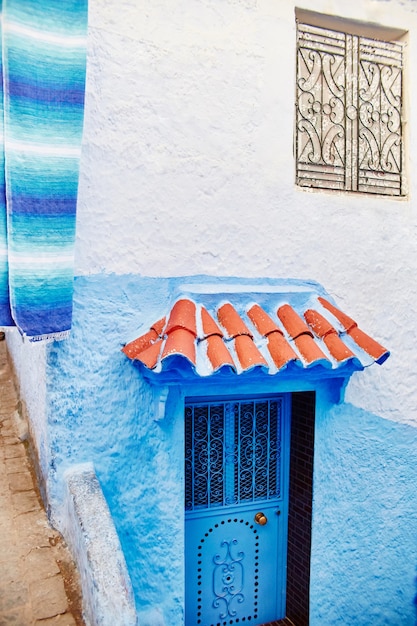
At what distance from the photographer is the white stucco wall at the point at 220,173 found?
350 centimetres

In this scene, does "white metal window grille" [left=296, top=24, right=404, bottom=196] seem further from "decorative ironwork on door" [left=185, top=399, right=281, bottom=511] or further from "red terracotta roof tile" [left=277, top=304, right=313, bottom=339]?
"decorative ironwork on door" [left=185, top=399, right=281, bottom=511]

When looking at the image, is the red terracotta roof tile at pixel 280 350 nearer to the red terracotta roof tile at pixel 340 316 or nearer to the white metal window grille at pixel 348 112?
the red terracotta roof tile at pixel 340 316

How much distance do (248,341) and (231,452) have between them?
1.22 m

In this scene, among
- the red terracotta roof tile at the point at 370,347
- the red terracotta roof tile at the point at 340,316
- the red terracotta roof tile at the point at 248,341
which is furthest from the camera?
the red terracotta roof tile at the point at 340,316

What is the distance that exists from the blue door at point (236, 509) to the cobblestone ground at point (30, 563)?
3.74ft

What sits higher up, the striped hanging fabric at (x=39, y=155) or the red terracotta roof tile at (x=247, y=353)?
the striped hanging fabric at (x=39, y=155)

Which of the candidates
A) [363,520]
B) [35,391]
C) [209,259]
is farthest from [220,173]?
[363,520]

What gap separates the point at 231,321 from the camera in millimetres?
3451

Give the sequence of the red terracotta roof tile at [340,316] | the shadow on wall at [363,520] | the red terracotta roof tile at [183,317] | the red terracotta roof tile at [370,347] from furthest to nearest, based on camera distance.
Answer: the shadow on wall at [363,520], the red terracotta roof tile at [340,316], the red terracotta roof tile at [370,347], the red terracotta roof tile at [183,317]

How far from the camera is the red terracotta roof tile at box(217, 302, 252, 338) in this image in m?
3.33

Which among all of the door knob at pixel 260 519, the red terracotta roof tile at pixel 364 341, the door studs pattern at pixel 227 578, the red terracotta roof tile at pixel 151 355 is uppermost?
the red terracotta roof tile at pixel 364 341

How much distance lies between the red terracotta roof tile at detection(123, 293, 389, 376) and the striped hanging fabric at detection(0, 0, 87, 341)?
2.27ft

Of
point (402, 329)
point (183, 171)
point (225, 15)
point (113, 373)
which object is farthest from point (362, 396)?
point (225, 15)

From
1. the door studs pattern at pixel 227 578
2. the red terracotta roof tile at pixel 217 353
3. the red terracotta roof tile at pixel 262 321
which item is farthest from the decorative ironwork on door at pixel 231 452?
the red terracotta roof tile at pixel 217 353
